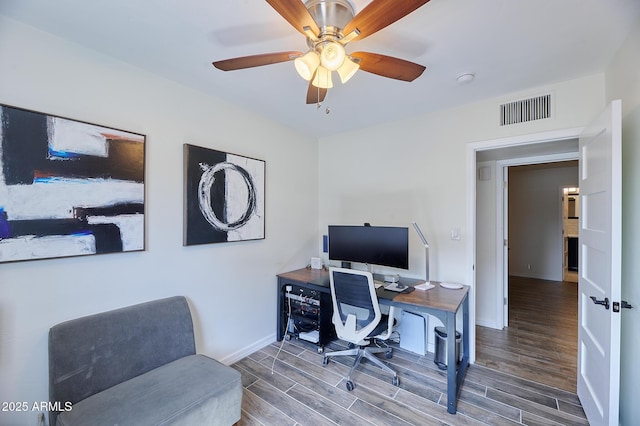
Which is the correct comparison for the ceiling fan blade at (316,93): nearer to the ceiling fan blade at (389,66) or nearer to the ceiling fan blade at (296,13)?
the ceiling fan blade at (389,66)

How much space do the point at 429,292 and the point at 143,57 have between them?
2.89 meters

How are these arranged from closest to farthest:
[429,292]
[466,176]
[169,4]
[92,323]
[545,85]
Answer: [169,4]
[92,323]
[545,85]
[429,292]
[466,176]

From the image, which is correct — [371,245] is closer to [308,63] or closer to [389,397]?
[389,397]

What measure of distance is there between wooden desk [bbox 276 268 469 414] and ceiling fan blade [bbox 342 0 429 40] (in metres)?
1.86

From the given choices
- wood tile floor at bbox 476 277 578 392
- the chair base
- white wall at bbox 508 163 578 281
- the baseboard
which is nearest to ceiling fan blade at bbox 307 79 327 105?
the chair base

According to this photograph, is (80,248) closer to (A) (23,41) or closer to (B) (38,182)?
(B) (38,182)

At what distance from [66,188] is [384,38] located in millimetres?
2118

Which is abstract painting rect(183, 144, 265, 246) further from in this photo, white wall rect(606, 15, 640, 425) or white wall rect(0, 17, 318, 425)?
white wall rect(606, 15, 640, 425)

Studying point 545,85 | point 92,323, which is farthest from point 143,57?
point 545,85

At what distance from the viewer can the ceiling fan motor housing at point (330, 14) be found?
1216mm

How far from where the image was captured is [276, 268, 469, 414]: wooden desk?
1928mm

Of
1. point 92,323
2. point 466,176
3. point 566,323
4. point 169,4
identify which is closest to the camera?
point 169,4

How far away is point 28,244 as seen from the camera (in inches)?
58.7

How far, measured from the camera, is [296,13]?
1.10 m
